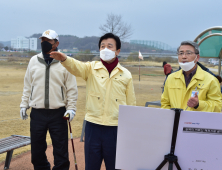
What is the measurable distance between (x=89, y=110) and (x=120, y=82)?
0.47 m

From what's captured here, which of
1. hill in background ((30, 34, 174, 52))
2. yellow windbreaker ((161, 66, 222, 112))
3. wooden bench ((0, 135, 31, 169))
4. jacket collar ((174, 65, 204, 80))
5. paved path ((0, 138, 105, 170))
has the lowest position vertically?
paved path ((0, 138, 105, 170))

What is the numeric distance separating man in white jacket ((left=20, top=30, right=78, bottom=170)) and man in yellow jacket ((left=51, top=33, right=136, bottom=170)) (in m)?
0.67

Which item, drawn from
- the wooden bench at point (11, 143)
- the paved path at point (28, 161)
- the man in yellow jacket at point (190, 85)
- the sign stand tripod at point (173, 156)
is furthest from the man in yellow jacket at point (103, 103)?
the paved path at point (28, 161)

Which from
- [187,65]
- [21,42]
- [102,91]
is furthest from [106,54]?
[21,42]

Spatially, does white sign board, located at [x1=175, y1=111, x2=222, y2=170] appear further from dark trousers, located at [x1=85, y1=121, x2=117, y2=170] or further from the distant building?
Answer: the distant building

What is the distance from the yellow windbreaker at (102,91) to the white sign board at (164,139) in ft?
2.92

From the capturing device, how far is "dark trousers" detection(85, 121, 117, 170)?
8.98ft

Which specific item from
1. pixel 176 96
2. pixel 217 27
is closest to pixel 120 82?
pixel 176 96

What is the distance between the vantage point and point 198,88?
2.44m

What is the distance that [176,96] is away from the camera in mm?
2523

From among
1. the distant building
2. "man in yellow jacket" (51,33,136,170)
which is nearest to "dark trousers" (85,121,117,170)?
"man in yellow jacket" (51,33,136,170)

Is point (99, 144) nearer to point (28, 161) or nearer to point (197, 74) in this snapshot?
point (197, 74)

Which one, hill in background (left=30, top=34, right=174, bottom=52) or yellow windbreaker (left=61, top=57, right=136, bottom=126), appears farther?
hill in background (left=30, top=34, right=174, bottom=52)

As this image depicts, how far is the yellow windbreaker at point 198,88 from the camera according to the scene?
243cm
